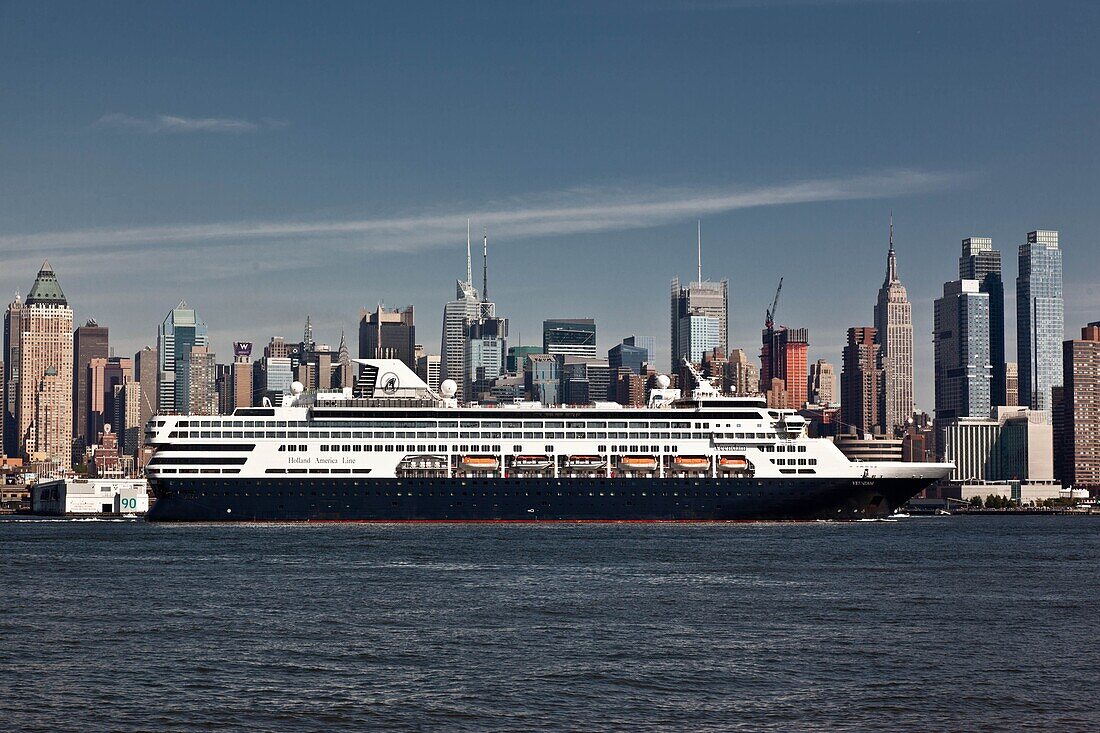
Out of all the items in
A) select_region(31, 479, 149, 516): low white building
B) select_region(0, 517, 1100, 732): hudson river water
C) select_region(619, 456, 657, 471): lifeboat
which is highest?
select_region(619, 456, 657, 471): lifeboat

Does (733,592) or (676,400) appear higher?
(676,400)

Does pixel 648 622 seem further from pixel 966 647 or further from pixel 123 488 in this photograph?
pixel 123 488

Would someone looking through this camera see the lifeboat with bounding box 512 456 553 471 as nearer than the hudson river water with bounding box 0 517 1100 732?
No

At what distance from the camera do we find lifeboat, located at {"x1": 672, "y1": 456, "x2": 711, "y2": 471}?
326ft

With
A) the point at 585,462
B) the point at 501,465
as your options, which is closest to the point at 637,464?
the point at 585,462

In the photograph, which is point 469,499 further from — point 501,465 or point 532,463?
point 532,463

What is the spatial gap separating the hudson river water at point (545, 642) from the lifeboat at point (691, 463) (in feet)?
106

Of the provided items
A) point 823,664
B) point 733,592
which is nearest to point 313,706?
point 823,664

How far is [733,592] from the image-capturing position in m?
48.6

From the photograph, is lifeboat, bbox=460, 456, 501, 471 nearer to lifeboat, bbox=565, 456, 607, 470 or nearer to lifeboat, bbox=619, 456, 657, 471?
lifeboat, bbox=565, 456, 607, 470

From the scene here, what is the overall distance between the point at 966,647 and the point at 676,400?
230 ft

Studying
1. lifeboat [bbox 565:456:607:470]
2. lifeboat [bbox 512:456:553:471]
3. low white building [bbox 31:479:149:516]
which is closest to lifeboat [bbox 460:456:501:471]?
lifeboat [bbox 512:456:553:471]

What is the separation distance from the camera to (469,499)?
318 ft

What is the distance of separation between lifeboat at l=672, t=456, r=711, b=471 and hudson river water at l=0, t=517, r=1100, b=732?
3225cm
